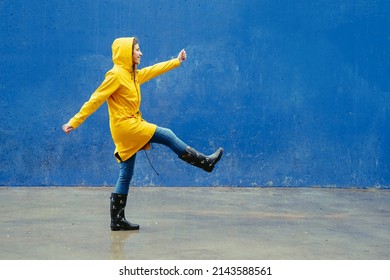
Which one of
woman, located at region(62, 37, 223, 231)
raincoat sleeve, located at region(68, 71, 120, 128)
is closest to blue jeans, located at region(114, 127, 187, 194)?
woman, located at region(62, 37, 223, 231)

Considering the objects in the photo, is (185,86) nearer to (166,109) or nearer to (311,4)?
(166,109)

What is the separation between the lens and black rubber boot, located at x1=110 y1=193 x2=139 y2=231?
19.0 ft

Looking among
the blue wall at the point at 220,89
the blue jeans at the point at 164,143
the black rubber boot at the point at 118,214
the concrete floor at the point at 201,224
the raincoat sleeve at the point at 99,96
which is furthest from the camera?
the blue wall at the point at 220,89

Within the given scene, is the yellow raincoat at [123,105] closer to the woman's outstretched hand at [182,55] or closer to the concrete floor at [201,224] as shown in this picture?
the woman's outstretched hand at [182,55]

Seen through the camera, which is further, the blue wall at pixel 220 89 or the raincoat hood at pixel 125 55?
the blue wall at pixel 220 89

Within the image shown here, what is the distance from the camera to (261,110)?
8.20 meters

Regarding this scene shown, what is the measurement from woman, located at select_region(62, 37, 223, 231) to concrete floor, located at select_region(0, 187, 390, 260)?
0.42 metres

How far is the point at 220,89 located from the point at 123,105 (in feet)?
8.84

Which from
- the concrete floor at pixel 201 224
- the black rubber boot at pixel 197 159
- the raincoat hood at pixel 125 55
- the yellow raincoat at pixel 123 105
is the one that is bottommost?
the concrete floor at pixel 201 224

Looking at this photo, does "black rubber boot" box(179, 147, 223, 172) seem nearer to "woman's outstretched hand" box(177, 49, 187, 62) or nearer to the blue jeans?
the blue jeans

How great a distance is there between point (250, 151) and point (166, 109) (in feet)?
3.86

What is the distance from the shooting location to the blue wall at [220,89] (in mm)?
8117

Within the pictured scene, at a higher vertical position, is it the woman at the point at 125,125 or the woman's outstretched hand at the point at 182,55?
the woman's outstretched hand at the point at 182,55

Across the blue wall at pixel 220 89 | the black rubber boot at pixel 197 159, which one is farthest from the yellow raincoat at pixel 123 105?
the blue wall at pixel 220 89
